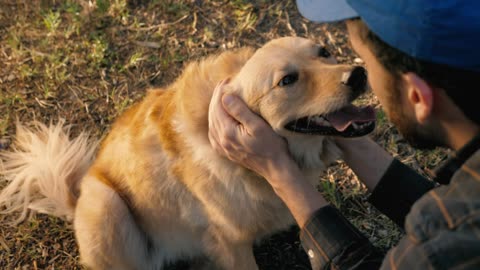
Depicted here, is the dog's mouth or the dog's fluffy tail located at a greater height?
the dog's mouth

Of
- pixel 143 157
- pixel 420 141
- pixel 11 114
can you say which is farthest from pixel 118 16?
pixel 420 141

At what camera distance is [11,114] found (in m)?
3.52

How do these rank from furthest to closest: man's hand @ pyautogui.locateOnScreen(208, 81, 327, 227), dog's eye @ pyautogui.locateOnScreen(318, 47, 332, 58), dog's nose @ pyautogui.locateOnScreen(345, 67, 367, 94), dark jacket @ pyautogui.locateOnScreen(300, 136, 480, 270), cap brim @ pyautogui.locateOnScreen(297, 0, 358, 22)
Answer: dog's eye @ pyautogui.locateOnScreen(318, 47, 332, 58) → man's hand @ pyautogui.locateOnScreen(208, 81, 327, 227) → dog's nose @ pyautogui.locateOnScreen(345, 67, 367, 94) → cap brim @ pyautogui.locateOnScreen(297, 0, 358, 22) → dark jacket @ pyautogui.locateOnScreen(300, 136, 480, 270)

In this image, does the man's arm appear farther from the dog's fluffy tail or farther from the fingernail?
the dog's fluffy tail

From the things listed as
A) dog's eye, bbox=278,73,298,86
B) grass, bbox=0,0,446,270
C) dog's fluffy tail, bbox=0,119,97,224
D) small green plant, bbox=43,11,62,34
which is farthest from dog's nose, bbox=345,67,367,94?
small green plant, bbox=43,11,62,34

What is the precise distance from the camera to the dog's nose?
6.37 ft

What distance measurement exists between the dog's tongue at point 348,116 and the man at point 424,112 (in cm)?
28

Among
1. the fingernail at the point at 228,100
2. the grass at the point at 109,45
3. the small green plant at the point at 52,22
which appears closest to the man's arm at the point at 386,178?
the fingernail at the point at 228,100

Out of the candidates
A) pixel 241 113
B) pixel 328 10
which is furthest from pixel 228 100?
pixel 328 10

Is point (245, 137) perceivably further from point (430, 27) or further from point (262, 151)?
point (430, 27)

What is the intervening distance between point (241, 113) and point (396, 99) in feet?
2.17

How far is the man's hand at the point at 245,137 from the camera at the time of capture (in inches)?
82.3

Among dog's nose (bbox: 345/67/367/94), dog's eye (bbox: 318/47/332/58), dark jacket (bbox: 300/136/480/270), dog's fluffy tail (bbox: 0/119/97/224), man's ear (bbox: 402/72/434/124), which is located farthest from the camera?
dog's fluffy tail (bbox: 0/119/97/224)

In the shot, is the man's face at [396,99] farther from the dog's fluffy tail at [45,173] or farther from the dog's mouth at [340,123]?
the dog's fluffy tail at [45,173]
